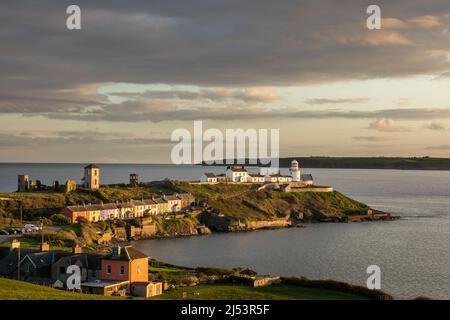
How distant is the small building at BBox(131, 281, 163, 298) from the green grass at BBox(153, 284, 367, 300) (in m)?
0.66

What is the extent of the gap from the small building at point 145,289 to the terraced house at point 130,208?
49909 mm

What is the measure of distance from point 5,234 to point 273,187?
8821 cm

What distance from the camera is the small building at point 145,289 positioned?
39.9m

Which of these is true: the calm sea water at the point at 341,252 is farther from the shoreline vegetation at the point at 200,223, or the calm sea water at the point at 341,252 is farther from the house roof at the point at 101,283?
the house roof at the point at 101,283

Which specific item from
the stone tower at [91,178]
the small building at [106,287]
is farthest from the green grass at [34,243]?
the stone tower at [91,178]

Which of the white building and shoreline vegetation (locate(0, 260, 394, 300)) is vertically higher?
the white building

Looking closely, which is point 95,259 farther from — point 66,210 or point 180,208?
point 180,208

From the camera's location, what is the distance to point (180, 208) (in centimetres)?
11638

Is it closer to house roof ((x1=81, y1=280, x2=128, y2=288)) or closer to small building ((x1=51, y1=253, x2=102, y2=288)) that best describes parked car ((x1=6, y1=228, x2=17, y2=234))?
small building ((x1=51, y1=253, x2=102, y2=288))

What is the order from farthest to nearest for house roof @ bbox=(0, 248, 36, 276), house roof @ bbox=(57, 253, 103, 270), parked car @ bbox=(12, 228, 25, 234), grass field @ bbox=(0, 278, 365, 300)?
parked car @ bbox=(12, 228, 25, 234), house roof @ bbox=(0, 248, 36, 276), house roof @ bbox=(57, 253, 103, 270), grass field @ bbox=(0, 278, 365, 300)

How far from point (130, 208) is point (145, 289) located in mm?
63069

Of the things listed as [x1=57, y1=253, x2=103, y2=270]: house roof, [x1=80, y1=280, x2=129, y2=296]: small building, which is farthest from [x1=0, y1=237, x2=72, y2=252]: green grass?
[x1=80, y1=280, x2=129, y2=296]: small building

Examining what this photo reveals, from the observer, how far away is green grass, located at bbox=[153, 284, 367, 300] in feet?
131
